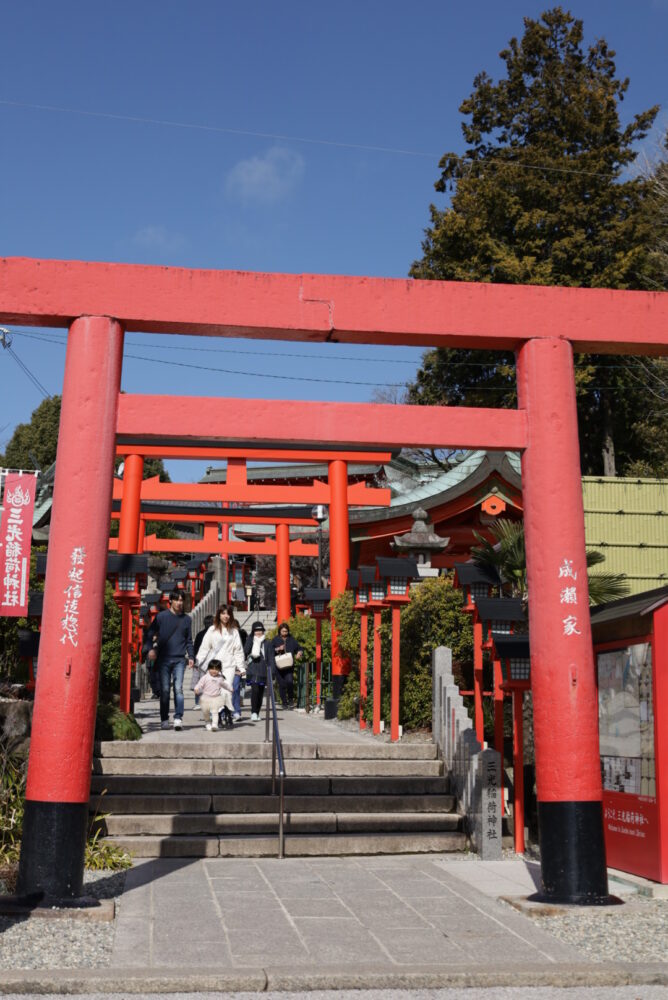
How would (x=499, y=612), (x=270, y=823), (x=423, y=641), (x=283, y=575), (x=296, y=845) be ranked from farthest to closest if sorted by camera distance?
1. (x=283, y=575)
2. (x=423, y=641)
3. (x=499, y=612)
4. (x=270, y=823)
5. (x=296, y=845)

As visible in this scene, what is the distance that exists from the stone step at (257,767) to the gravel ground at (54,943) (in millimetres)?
4074

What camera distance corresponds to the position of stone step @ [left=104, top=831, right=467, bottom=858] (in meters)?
8.74

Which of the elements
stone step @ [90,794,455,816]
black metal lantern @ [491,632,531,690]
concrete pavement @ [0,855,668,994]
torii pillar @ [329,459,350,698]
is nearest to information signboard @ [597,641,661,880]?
black metal lantern @ [491,632,531,690]

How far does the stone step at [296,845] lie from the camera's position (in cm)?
874

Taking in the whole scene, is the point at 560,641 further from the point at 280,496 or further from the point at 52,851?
the point at 280,496

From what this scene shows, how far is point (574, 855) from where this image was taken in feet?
22.2

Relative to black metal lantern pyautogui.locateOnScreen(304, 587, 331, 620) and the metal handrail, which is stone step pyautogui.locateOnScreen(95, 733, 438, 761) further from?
black metal lantern pyautogui.locateOnScreen(304, 587, 331, 620)

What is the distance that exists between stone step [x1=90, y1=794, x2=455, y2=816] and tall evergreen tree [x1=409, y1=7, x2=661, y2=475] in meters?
16.8

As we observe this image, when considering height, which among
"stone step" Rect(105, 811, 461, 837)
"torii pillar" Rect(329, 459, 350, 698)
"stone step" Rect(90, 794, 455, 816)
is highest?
"torii pillar" Rect(329, 459, 350, 698)

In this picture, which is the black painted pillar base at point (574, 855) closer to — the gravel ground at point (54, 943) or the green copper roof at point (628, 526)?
the gravel ground at point (54, 943)

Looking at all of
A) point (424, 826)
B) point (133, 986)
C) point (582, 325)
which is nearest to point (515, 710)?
point (424, 826)

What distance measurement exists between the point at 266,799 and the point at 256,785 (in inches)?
13.0

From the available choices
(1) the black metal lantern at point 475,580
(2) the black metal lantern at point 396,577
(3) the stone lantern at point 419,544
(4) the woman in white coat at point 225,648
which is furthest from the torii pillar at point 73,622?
(3) the stone lantern at point 419,544

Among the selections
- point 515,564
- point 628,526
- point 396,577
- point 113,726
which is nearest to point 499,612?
point 515,564
